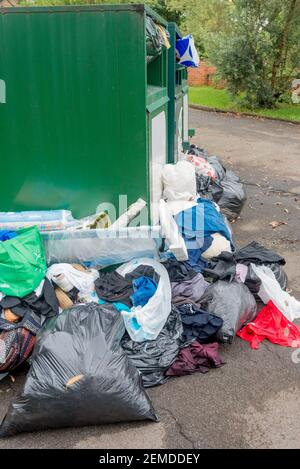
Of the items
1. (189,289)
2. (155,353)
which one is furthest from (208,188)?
(155,353)

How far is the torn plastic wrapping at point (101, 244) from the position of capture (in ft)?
11.3

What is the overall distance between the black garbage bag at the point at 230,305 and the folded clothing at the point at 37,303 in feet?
3.61

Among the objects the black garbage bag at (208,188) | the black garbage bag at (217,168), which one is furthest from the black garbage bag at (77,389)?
the black garbage bag at (217,168)

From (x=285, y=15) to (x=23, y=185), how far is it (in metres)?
13.2

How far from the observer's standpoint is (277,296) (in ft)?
11.7

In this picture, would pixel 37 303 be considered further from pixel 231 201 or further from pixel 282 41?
pixel 282 41

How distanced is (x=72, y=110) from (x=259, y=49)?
41.3 ft

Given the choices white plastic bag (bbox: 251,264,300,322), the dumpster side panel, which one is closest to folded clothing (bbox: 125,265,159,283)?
the dumpster side panel

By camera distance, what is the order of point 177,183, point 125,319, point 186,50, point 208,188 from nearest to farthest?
1. point 125,319
2. point 177,183
3. point 208,188
4. point 186,50

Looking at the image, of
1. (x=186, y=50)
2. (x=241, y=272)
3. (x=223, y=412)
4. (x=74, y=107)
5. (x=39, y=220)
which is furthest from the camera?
(x=186, y=50)

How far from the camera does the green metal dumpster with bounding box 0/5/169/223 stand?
3.29m

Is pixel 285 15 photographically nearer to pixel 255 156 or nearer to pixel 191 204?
pixel 255 156

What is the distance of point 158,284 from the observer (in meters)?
3.20

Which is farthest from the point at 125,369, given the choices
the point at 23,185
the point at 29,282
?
the point at 23,185
